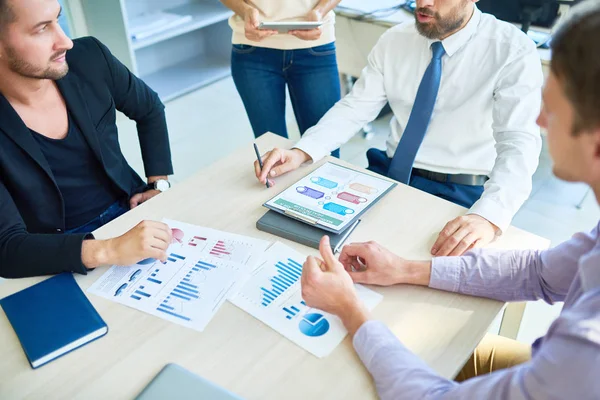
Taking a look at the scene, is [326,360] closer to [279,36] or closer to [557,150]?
[557,150]

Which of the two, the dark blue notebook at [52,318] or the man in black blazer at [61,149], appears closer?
the dark blue notebook at [52,318]

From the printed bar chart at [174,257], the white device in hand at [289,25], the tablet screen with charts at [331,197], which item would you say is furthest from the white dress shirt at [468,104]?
the printed bar chart at [174,257]

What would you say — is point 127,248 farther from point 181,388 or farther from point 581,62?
point 581,62

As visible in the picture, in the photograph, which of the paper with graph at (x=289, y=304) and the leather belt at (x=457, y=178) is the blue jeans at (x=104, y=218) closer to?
the paper with graph at (x=289, y=304)

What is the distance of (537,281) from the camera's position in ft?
3.36

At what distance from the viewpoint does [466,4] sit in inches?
57.5

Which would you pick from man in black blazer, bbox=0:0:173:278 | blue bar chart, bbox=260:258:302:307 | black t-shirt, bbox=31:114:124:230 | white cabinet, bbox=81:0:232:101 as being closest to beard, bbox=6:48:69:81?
man in black blazer, bbox=0:0:173:278

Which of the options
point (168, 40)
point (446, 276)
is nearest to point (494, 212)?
point (446, 276)

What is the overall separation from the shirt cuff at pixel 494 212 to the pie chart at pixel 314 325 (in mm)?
474

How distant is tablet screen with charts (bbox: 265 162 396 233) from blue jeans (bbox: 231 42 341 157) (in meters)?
0.63

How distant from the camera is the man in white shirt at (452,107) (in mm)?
1398

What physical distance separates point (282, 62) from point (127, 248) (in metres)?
1.08

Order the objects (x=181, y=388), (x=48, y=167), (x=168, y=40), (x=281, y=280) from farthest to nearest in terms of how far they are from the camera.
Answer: (x=168, y=40), (x=48, y=167), (x=281, y=280), (x=181, y=388)

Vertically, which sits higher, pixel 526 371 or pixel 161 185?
pixel 526 371
